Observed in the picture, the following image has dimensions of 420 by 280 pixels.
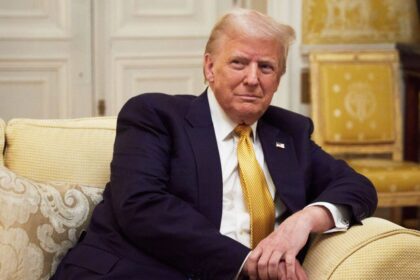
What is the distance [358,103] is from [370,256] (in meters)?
2.26

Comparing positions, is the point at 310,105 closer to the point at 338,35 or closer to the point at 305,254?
the point at 338,35

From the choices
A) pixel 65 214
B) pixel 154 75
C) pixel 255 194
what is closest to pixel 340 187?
pixel 255 194

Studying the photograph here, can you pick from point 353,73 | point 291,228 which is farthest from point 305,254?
point 353,73

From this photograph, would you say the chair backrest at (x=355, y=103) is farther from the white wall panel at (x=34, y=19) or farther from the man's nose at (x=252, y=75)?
the man's nose at (x=252, y=75)

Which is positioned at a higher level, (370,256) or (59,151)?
(59,151)

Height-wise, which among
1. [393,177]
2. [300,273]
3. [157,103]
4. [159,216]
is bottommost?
[393,177]

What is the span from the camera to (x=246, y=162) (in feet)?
6.42

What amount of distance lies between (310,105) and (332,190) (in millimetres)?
2125

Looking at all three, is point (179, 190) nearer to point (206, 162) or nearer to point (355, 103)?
point (206, 162)

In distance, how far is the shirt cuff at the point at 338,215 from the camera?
1859 mm

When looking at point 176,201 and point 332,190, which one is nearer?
point 176,201

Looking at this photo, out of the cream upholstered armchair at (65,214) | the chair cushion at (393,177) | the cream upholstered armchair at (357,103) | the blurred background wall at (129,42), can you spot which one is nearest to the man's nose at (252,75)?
the cream upholstered armchair at (65,214)

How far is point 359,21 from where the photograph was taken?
13.6 ft

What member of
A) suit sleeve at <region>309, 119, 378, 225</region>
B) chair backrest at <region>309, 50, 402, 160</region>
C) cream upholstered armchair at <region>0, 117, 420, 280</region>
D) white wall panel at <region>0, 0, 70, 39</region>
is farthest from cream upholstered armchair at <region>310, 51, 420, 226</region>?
cream upholstered armchair at <region>0, 117, 420, 280</region>
